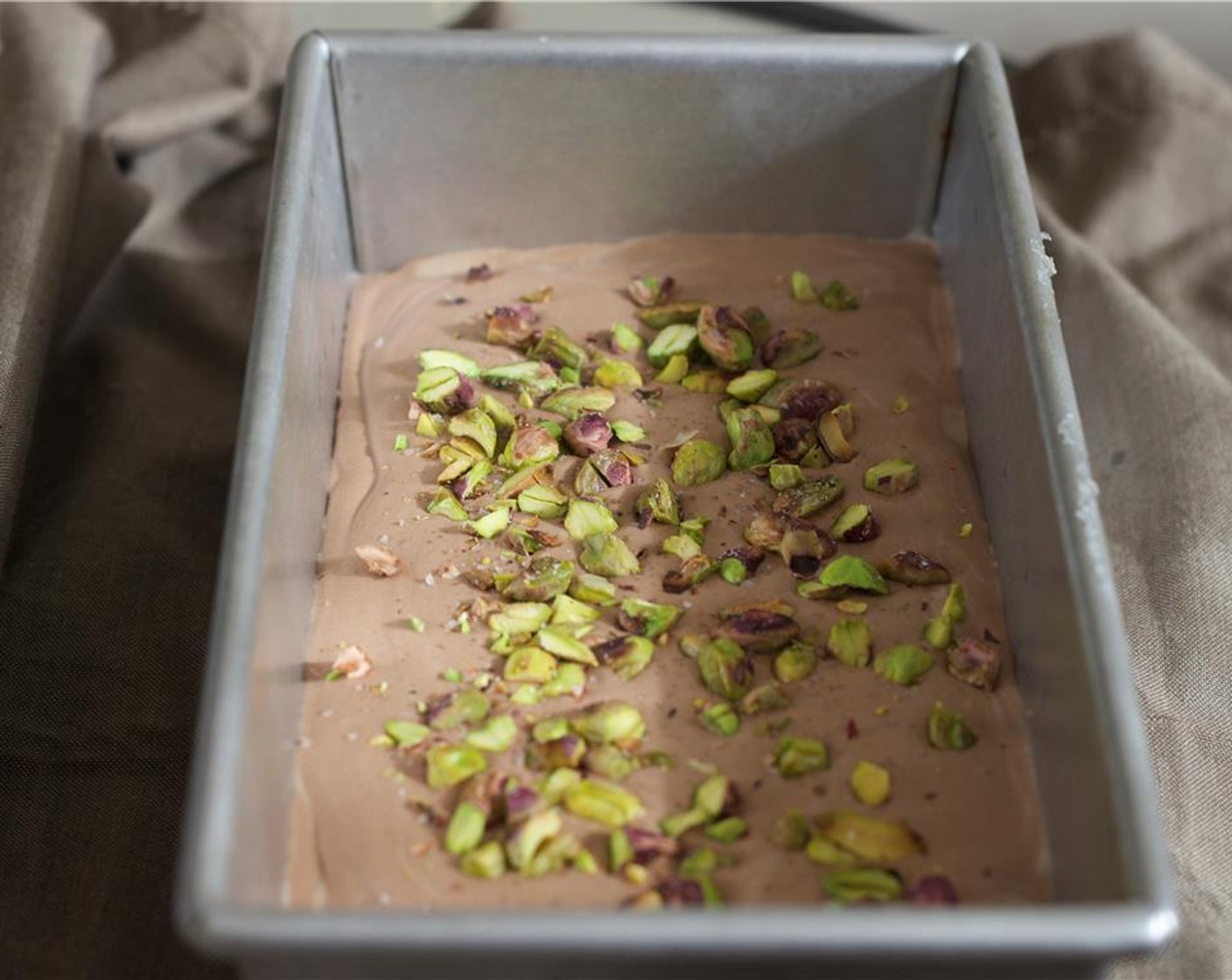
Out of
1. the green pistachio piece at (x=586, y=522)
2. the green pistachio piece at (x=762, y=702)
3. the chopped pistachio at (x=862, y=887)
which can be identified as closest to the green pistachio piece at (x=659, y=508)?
the green pistachio piece at (x=586, y=522)

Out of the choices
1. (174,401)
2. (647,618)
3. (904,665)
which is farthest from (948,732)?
(174,401)

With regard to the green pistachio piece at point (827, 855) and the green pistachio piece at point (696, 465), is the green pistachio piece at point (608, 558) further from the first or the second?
the green pistachio piece at point (827, 855)

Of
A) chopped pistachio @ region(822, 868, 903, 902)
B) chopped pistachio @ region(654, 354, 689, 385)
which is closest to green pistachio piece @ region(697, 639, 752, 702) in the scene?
chopped pistachio @ region(822, 868, 903, 902)

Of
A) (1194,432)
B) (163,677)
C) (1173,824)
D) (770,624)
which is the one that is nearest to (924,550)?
(770,624)

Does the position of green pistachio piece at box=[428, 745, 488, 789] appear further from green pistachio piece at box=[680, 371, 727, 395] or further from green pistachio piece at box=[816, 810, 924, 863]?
green pistachio piece at box=[680, 371, 727, 395]

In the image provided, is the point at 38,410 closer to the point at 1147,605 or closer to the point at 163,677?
the point at 163,677

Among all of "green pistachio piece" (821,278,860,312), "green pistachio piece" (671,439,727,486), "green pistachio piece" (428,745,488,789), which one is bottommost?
"green pistachio piece" (428,745,488,789)
